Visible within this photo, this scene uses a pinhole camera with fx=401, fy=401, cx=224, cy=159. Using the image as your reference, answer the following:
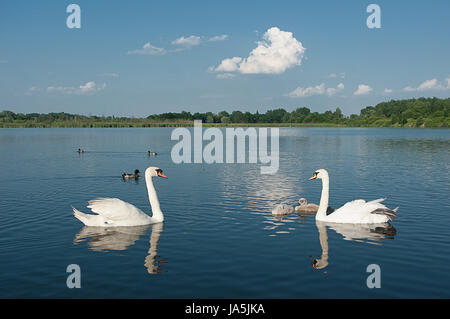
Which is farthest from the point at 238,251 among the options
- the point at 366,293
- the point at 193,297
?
the point at 366,293

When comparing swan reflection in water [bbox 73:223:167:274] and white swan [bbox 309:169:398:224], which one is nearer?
swan reflection in water [bbox 73:223:167:274]

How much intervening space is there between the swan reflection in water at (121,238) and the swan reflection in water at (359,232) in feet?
15.1

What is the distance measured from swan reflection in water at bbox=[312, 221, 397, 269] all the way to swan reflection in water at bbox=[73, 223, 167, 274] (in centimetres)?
461

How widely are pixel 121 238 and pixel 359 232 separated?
7529 mm

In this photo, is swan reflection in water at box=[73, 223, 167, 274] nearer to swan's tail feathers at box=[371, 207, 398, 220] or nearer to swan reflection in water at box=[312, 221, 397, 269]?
swan reflection in water at box=[312, 221, 397, 269]

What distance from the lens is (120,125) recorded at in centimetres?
15125

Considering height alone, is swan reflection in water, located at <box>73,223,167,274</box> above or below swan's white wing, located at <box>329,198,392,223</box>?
below

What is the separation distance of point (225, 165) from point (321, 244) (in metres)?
21.7

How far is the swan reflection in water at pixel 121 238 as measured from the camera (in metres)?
10.4

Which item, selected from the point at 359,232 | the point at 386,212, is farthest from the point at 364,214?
the point at 359,232

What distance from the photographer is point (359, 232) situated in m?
12.9

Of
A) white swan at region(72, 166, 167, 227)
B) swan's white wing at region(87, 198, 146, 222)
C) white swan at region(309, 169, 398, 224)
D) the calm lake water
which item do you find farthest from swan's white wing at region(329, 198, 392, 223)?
swan's white wing at region(87, 198, 146, 222)

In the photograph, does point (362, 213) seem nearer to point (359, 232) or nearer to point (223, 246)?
point (359, 232)

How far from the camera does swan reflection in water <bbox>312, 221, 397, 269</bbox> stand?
1210 centimetres
